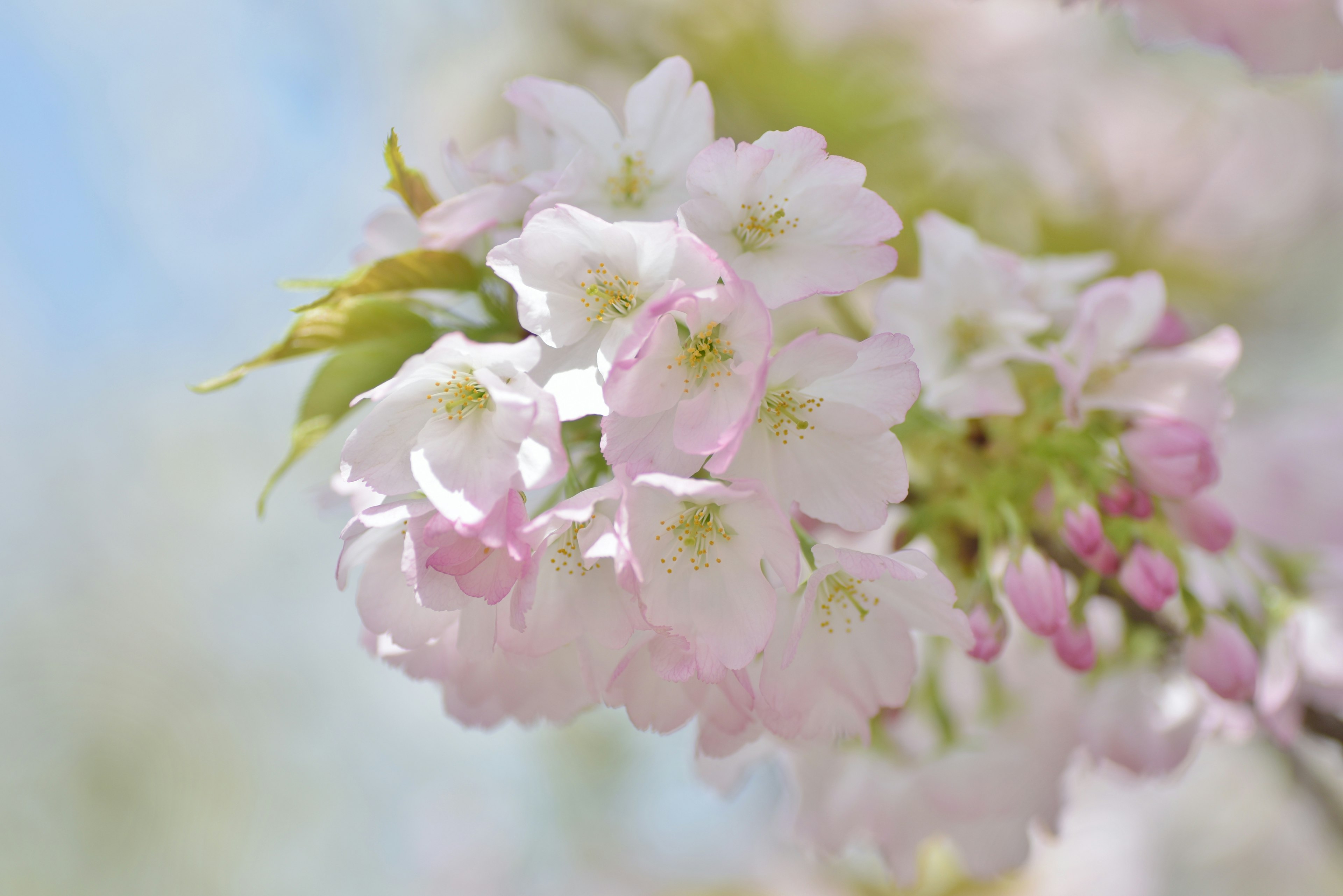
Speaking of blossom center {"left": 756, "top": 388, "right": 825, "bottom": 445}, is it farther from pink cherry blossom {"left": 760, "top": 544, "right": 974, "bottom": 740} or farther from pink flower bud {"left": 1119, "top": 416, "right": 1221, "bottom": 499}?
pink flower bud {"left": 1119, "top": 416, "right": 1221, "bottom": 499}

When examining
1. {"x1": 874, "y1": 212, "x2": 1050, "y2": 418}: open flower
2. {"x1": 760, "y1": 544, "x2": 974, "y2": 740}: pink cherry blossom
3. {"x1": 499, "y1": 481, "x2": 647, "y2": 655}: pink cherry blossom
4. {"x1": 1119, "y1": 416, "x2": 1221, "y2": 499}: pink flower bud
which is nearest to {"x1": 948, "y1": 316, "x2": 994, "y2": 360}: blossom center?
{"x1": 874, "y1": 212, "x2": 1050, "y2": 418}: open flower

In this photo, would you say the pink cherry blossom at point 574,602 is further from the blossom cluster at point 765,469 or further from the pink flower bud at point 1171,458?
the pink flower bud at point 1171,458

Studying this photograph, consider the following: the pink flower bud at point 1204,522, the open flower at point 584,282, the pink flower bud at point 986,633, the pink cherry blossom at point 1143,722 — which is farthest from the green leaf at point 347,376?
the pink cherry blossom at point 1143,722

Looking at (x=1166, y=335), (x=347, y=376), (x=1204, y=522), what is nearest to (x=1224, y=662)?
(x=1204, y=522)

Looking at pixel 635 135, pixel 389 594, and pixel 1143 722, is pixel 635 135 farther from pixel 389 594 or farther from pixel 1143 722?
pixel 1143 722

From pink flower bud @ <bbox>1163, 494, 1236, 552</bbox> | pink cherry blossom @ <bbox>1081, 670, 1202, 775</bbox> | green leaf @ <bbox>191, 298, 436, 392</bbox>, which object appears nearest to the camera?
green leaf @ <bbox>191, 298, 436, 392</bbox>

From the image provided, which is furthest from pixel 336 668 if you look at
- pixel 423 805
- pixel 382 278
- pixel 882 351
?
pixel 882 351
